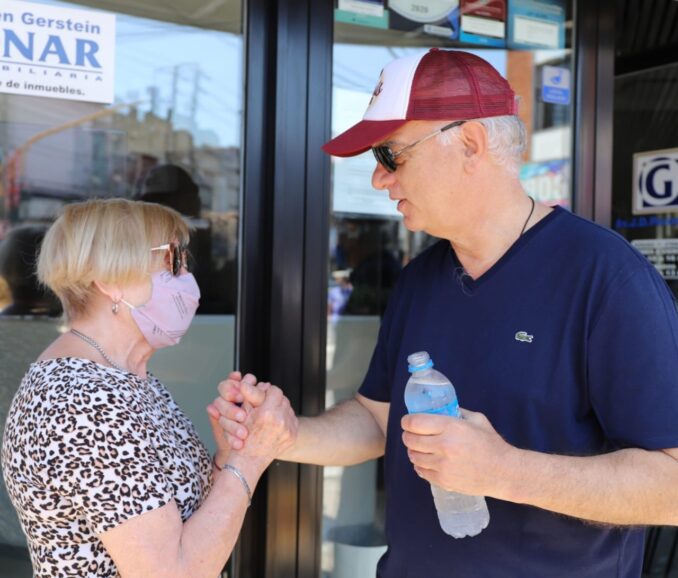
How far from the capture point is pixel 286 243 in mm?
2559

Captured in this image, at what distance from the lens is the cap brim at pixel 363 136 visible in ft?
5.69

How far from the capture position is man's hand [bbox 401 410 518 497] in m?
1.38

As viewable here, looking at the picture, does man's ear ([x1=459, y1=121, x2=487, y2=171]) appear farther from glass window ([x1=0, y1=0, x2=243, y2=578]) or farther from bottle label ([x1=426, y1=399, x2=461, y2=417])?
glass window ([x1=0, y1=0, x2=243, y2=578])

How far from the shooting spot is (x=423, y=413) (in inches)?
56.1

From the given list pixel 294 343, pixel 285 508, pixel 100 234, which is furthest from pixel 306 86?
pixel 285 508

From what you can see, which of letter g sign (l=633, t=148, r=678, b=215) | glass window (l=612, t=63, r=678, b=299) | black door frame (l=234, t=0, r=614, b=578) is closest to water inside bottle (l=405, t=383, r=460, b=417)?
black door frame (l=234, t=0, r=614, b=578)

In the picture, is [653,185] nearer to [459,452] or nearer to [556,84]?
[556,84]

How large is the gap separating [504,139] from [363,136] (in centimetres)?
32

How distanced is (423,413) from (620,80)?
2992 millimetres

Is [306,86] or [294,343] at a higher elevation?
[306,86]

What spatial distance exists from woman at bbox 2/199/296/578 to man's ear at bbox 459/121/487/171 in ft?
2.39

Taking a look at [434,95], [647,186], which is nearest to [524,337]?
[434,95]

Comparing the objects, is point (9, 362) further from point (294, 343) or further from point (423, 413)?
point (423, 413)

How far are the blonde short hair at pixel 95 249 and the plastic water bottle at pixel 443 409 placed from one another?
70 centimetres
